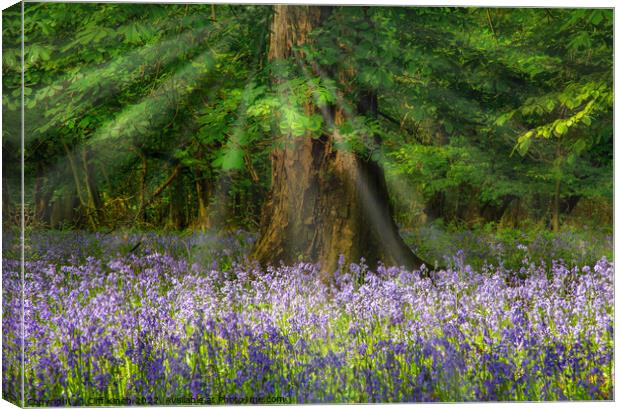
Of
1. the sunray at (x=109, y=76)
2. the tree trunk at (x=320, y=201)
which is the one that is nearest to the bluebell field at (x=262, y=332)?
the tree trunk at (x=320, y=201)

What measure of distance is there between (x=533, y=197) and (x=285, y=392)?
2.11m

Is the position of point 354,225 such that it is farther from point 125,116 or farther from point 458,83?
point 125,116

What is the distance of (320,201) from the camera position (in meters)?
6.08

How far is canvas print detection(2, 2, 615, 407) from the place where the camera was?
5.76 metres

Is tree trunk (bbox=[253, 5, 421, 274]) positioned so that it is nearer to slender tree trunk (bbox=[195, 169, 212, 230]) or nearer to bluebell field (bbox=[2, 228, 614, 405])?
bluebell field (bbox=[2, 228, 614, 405])

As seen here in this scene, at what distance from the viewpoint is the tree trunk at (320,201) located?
5.90 m

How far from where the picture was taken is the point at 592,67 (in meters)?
6.14

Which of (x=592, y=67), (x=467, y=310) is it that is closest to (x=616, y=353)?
(x=467, y=310)

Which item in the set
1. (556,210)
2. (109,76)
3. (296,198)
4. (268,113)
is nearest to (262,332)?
(296,198)

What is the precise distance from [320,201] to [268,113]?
714 mm

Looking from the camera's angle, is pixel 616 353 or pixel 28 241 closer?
pixel 28 241

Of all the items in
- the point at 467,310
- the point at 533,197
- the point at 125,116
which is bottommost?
the point at 467,310

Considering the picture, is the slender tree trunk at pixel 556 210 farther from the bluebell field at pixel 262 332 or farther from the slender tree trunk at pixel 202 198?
the slender tree trunk at pixel 202 198

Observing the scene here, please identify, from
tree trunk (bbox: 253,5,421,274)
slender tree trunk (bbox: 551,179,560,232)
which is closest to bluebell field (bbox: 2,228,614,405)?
tree trunk (bbox: 253,5,421,274)
